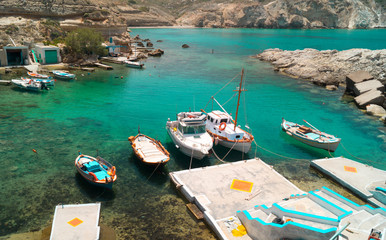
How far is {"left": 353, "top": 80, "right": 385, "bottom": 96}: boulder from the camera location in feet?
184

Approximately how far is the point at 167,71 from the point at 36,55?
3588cm

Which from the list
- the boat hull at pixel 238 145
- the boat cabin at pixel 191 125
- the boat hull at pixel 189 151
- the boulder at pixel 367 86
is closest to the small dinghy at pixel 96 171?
the boat hull at pixel 189 151

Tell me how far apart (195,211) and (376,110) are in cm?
4406

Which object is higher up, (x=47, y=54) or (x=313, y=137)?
(x=47, y=54)

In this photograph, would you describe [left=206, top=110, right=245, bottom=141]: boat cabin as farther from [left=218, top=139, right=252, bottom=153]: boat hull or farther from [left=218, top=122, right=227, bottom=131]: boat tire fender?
[left=218, top=139, right=252, bottom=153]: boat hull

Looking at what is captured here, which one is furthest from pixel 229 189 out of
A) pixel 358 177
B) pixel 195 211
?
pixel 358 177

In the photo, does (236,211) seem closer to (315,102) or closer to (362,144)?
(362,144)

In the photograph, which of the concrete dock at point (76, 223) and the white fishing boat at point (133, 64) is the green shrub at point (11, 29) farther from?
the concrete dock at point (76, 223)

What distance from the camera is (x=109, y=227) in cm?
2159

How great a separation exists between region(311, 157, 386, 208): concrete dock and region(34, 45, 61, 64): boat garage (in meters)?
70.7

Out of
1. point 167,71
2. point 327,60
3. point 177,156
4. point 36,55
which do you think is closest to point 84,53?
point 36,55

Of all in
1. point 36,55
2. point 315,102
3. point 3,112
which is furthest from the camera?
point 36,55

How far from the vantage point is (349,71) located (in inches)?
2849

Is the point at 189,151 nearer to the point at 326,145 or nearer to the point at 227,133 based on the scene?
the point at 227,133
